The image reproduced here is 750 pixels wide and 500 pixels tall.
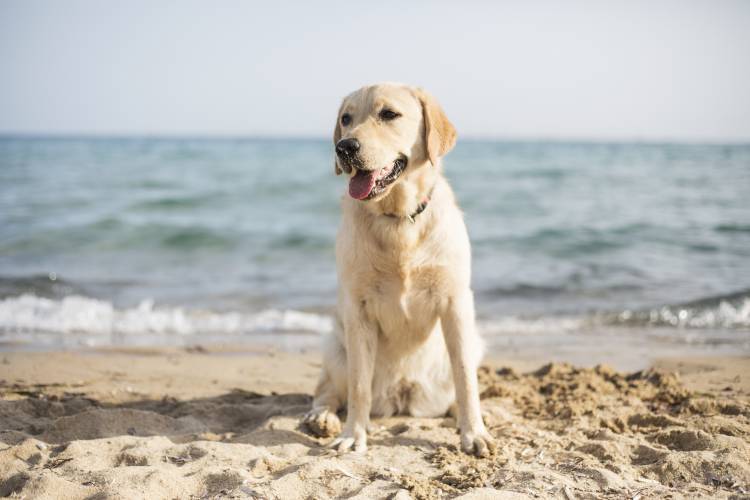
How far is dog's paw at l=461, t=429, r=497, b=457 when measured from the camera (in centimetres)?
319

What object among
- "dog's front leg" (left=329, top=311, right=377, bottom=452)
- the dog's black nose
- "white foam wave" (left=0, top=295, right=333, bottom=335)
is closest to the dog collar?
the dog's black nose

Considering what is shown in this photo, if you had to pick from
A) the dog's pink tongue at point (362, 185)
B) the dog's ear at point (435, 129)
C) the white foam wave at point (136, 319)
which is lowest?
the white foam wave at point (136, 319)

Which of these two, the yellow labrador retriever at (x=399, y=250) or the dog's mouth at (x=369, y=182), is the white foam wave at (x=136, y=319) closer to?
the yellow labrador retriever at (x=399, y=250)

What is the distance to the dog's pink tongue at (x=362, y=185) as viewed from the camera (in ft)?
10.3

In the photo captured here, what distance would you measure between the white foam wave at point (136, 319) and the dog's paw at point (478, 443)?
315 centimetres

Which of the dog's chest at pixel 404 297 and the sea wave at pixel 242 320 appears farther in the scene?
the sea wave at pixel 242 320

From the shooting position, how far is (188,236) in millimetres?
11000

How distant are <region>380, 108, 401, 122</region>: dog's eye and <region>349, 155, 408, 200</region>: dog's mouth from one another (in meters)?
0.23

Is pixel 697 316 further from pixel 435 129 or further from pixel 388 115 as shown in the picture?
pixel 388 115

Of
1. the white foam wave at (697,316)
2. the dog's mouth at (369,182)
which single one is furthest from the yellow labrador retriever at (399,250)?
the white foam wave at (697,316)

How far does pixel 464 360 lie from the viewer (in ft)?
11.1

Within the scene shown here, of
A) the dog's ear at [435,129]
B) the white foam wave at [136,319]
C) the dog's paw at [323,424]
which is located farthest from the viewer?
the white foam wave at [136,319]

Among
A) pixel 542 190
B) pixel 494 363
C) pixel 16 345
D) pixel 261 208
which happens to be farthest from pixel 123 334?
pixel 542 190

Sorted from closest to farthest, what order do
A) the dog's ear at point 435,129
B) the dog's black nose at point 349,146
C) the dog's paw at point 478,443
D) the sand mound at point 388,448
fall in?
the sand mound at point 388,448, the dog's black nose at point 349,146, the dog's paw at point 478,443, the dog's ear at point 435,129
